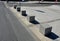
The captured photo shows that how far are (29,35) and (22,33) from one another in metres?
0.73

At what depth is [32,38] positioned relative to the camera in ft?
43.1

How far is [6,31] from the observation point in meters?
14.9

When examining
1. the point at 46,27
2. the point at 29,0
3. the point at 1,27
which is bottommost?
the point at 29,0

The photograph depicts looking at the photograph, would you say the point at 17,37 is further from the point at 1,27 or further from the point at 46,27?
the point at 1,27

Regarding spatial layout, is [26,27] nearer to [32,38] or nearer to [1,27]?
[1,27]

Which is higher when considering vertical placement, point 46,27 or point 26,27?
point 46,27

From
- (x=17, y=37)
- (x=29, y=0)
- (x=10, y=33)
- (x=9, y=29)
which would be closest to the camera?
(x=17, y=37)

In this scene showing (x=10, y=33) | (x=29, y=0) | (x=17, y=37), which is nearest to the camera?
(x=17, y=37)

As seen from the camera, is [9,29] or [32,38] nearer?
[32,38]

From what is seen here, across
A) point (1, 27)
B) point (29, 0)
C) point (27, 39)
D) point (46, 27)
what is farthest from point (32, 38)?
point (29, 0)

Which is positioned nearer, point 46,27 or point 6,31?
point 46,27

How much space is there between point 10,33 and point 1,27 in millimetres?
2402

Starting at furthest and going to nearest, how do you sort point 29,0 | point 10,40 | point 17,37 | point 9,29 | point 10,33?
point 29,0 → point 9,29 → point 10,33 → point 17,37 → point 10,40

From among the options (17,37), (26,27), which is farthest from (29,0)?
(17,37)
